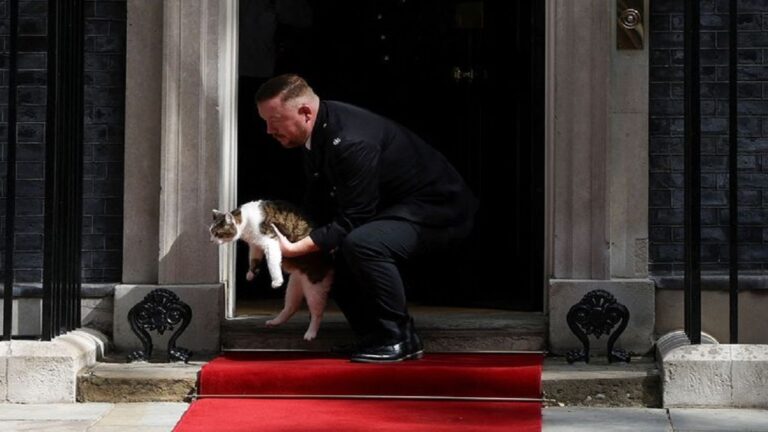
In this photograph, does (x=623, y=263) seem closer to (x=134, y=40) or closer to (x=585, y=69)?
(x=585, y=69)

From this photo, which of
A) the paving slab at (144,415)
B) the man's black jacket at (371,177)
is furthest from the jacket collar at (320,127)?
the paving slab at (144,415)

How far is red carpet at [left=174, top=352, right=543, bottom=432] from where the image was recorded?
718cm

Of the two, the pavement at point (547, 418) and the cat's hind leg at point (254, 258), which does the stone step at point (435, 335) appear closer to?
the cat's hind leg at point (254, 258)

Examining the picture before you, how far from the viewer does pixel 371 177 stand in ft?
25.8

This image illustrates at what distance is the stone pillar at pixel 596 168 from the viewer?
8.38 metres

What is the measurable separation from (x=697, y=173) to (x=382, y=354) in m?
1.75

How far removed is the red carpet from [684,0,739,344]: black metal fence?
2.78 ft

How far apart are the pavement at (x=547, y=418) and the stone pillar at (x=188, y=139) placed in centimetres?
108

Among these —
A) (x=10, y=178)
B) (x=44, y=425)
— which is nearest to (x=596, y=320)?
(x=44, y=425)

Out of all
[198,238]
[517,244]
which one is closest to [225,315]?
[198,238]

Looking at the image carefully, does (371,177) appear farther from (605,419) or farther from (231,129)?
(605,419)

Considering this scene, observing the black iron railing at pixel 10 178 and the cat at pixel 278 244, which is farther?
the cat at pixel 278 244

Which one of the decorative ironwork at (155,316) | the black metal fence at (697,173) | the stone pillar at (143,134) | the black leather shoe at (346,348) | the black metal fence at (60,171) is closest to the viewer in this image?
the black metal fence at (697,173)

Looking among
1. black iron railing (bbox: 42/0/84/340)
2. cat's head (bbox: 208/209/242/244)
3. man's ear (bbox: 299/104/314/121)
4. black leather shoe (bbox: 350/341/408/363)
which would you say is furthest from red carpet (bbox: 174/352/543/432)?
man's ear (bbox: 299/104/314/121)
